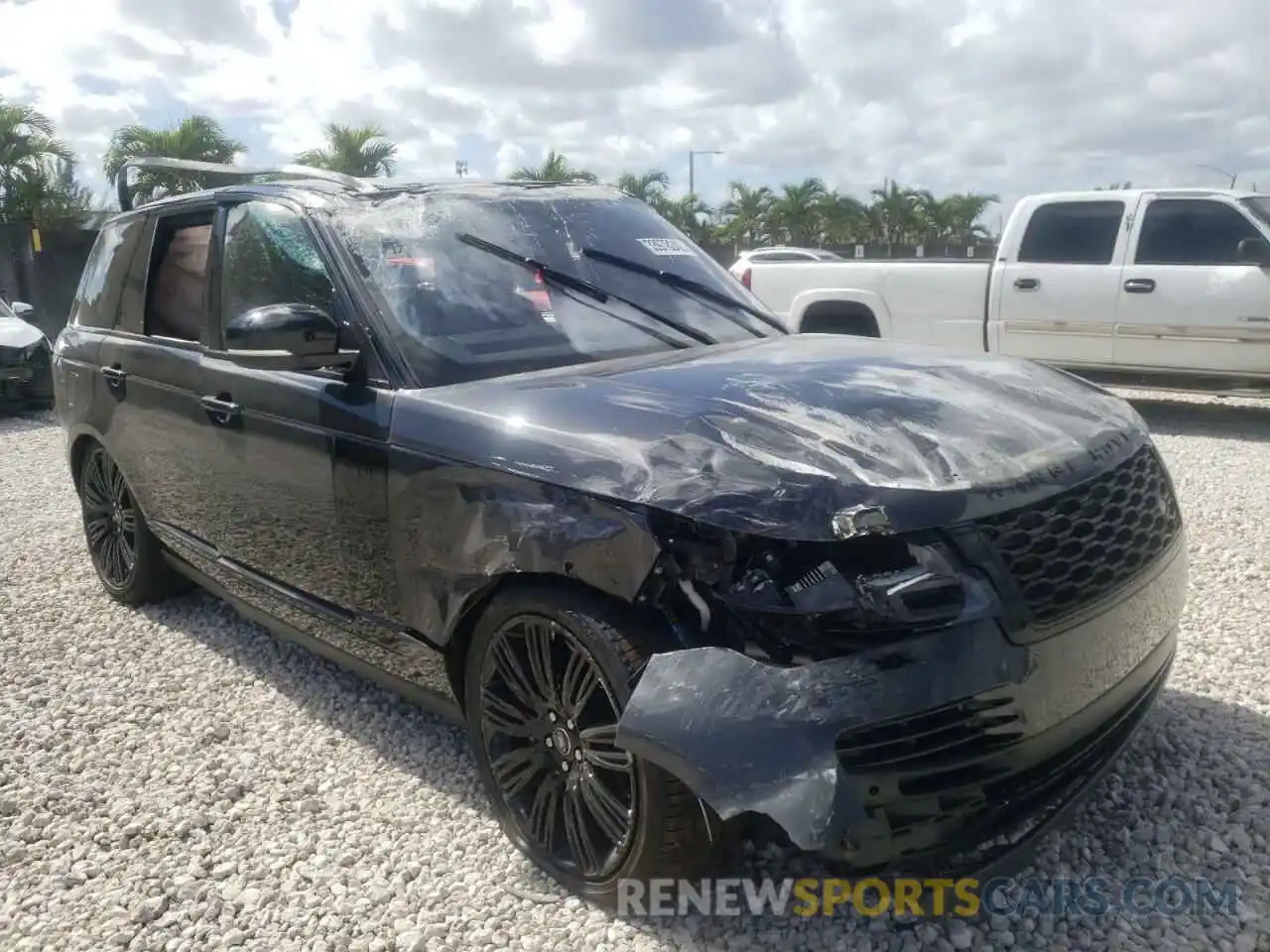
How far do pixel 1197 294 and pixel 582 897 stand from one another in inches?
319

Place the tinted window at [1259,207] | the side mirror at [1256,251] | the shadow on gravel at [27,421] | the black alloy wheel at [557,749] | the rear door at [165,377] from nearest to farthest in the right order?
the black alloy wheel at [557,749] → the rear door at [165,377] → the side mirror at [1256,251] → the tinted window at [1259,207] → the shadow on gravel at [27,421]

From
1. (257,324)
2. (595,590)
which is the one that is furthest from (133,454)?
(595,590)

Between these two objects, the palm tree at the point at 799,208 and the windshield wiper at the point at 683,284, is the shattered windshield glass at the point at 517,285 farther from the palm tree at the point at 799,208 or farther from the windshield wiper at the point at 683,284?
the palm tree at the point at 799,208

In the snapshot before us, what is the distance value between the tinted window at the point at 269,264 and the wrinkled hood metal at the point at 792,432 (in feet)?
2.44

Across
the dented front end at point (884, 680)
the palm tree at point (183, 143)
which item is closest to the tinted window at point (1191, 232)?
the dented front end at point (884, 680)

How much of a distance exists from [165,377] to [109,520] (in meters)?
1.28

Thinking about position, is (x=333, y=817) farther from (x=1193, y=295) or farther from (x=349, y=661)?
(x=1193, y=295)

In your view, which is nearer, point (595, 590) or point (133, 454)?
point (595, 590)

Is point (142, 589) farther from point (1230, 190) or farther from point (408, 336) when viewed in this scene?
point (1230, 190)

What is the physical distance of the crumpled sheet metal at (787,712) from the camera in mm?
2000

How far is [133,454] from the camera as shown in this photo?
14.8 feet

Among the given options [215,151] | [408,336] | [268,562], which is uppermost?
[215,151]

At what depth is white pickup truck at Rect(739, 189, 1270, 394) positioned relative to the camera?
8.65 metres

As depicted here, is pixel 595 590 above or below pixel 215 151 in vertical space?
below
